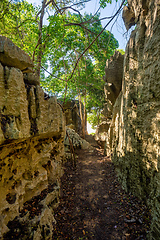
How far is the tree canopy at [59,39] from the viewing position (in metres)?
6.54

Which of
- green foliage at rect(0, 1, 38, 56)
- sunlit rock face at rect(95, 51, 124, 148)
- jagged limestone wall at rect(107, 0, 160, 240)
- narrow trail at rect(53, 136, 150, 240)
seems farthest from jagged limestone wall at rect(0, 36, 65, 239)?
sunlit rock face at rect(95, 51, 124, 148)

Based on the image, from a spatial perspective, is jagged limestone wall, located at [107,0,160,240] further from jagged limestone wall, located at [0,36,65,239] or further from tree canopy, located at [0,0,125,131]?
jagged limestone wall, located at [0,36,65,239]

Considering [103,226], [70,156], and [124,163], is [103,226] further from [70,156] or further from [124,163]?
[70,156]

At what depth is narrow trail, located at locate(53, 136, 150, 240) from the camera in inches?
159

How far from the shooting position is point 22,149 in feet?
12.1

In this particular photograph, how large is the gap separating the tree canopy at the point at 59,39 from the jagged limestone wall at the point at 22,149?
6.39 feet

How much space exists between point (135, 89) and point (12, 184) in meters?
5.92

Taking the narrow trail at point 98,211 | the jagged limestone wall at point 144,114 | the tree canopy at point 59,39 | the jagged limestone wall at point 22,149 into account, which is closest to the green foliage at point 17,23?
the tree canopy at point 59,39

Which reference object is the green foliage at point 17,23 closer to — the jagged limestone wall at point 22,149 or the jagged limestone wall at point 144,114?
the jagged limestone wall at point 22,149

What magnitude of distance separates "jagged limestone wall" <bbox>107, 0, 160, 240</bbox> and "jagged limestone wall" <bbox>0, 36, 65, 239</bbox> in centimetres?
345

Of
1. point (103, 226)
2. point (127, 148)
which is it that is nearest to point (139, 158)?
point (127, 148)

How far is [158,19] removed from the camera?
13.1ft

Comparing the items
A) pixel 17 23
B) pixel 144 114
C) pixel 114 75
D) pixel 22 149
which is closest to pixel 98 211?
pixel 22 149

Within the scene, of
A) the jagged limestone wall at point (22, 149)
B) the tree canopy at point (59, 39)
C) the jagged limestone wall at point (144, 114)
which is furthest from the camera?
the tree canopy at point (59, 39)
